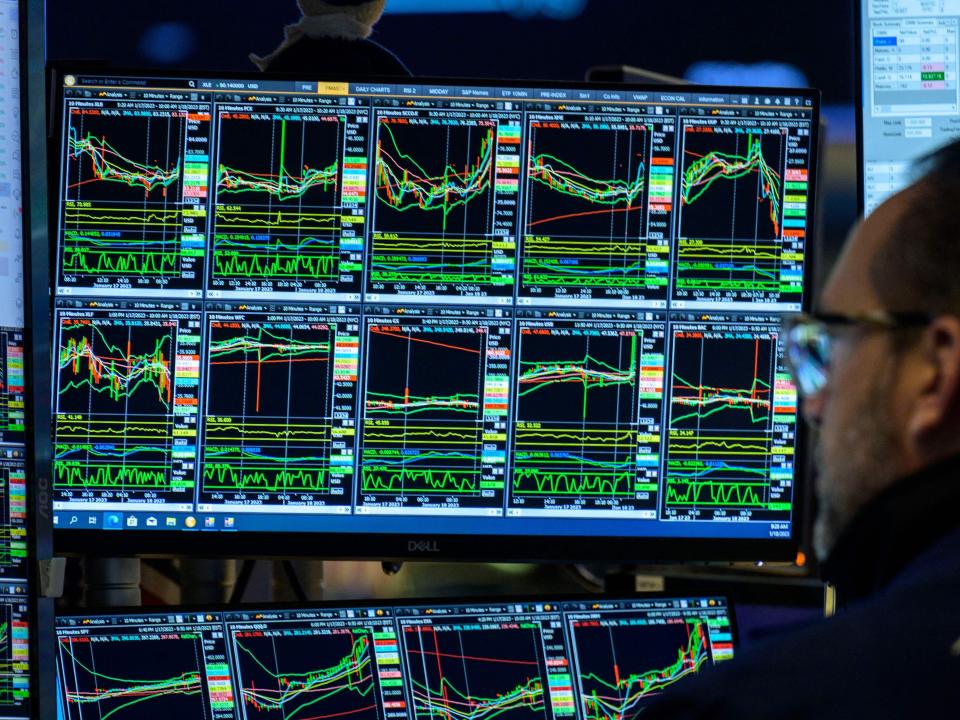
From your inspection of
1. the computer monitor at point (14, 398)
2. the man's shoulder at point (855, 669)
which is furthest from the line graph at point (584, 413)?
the man's shoulder at point (855, 669)

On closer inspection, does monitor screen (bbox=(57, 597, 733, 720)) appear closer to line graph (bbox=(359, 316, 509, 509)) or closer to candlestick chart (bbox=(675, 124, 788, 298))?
line graph (bbox=(359, 316, 509, 509))

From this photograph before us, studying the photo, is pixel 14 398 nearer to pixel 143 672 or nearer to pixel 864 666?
pixel 143 672

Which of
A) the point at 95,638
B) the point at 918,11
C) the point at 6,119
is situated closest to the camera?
the point at 6,119

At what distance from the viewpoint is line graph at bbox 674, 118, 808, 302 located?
1.93m

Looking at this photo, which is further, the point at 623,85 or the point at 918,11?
the point at 918,11

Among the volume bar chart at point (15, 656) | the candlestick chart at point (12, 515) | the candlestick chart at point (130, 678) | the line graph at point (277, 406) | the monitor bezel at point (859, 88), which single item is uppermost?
the monitor bezel at point (859, 88)

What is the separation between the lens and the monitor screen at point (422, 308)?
6.23ft

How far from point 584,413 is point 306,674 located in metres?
0.52

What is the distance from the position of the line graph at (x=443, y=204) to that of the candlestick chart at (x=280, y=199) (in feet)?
0.21

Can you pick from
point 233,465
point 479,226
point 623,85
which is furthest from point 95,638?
point 623,85

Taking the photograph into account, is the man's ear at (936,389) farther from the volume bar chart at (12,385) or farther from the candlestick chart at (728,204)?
the volume bar chart at (12,385)

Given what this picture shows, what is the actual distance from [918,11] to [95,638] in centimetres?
151

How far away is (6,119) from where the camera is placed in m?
1.65

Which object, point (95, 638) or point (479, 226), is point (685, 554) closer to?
point (479, 226)
